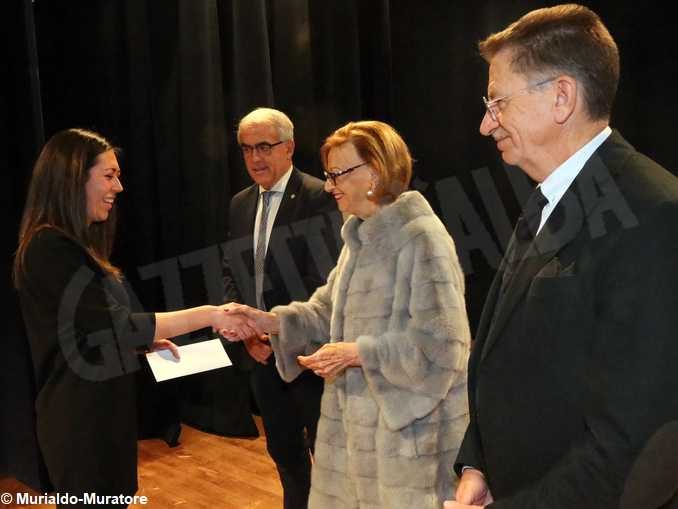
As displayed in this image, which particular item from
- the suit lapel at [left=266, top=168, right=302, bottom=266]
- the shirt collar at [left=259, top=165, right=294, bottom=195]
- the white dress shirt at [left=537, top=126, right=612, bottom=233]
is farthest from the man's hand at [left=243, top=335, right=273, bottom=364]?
the white dress shirt at [left=537, top=126, right=612, bottom=233]

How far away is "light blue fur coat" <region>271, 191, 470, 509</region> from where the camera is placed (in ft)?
7.07

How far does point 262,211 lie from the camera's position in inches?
127

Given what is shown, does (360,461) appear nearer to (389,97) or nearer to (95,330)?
A: (95,330)

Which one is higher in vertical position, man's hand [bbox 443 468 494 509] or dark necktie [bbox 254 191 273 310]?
dark necktie [bbox 254 191 273 310]

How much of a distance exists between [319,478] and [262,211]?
4.27 feet

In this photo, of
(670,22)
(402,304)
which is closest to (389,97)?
(670,22)

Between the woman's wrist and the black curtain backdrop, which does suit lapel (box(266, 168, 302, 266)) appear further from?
the black curtain backdrop

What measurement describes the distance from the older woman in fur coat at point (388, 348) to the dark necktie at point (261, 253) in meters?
0.77

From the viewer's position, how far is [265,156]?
3.15 metres

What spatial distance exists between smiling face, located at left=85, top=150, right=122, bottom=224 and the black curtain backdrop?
1.55 metres

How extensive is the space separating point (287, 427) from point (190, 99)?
7.45 feet

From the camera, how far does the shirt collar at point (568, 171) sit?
1225mm

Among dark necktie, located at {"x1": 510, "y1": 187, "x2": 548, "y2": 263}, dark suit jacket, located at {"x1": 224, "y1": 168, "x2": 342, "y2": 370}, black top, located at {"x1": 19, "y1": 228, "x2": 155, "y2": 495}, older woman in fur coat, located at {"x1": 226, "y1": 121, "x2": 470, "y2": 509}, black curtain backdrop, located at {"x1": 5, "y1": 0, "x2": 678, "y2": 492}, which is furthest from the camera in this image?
black curtain backdrop, located at {"x1": 5, "y1": 0, "x2": 678, "y2": 492}

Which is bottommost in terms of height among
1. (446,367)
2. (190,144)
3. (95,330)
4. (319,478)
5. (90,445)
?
(319,478)
